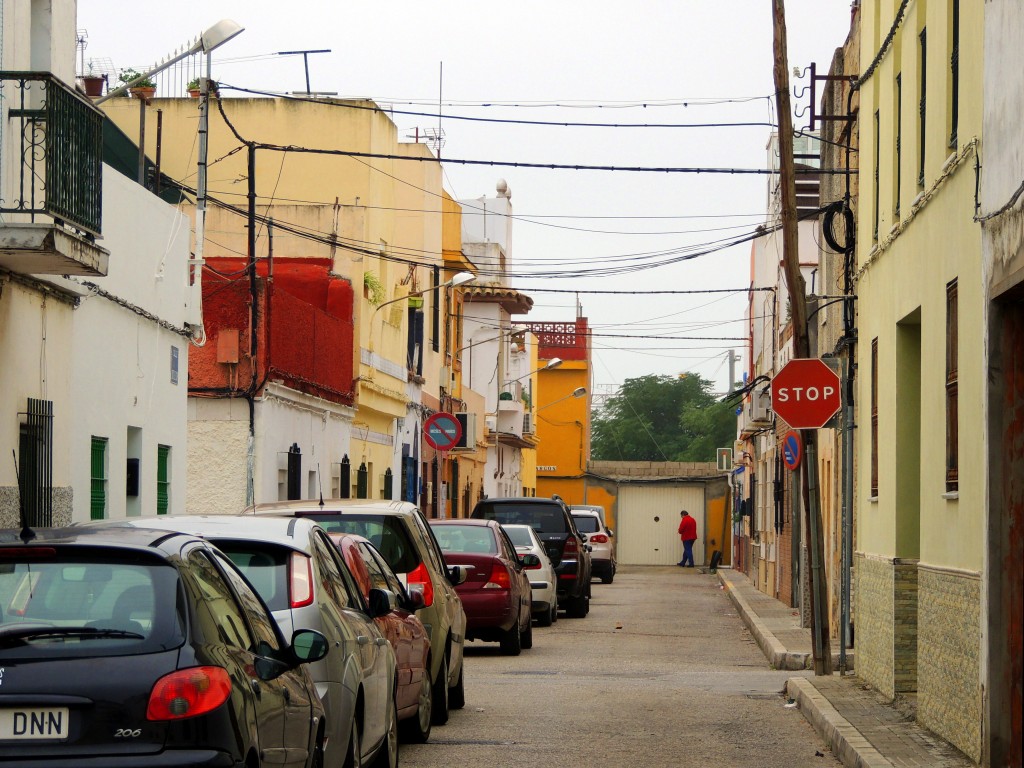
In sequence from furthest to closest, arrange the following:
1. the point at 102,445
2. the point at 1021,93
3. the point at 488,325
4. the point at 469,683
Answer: the point at 488,325, the point at 102,445, the point at 469,683, the point at 1021,93

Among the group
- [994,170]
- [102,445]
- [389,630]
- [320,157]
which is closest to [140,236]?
[102,445]

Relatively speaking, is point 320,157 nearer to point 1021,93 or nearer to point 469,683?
point 469,683

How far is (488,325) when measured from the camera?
57.5 m

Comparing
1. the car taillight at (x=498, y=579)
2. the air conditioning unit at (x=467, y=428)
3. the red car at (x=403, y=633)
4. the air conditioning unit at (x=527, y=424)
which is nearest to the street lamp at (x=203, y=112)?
the car taillight at (x=498, y=579)

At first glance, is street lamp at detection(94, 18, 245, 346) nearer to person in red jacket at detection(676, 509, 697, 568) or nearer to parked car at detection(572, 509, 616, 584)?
parked car at detection(572, 509, 616, 584)

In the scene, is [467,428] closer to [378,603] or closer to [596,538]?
[596,538]

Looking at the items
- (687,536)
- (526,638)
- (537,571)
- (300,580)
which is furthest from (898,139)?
(687,536)

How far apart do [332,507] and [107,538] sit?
281 inches

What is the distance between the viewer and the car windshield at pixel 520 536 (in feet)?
86.8

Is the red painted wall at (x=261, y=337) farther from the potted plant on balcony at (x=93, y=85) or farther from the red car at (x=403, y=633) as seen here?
the red car at (x=403, y=633)

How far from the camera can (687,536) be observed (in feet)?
208

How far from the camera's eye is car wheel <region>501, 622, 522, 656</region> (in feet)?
66.8

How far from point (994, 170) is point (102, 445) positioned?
37.9 feet

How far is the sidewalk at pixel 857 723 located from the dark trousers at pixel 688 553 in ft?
143
